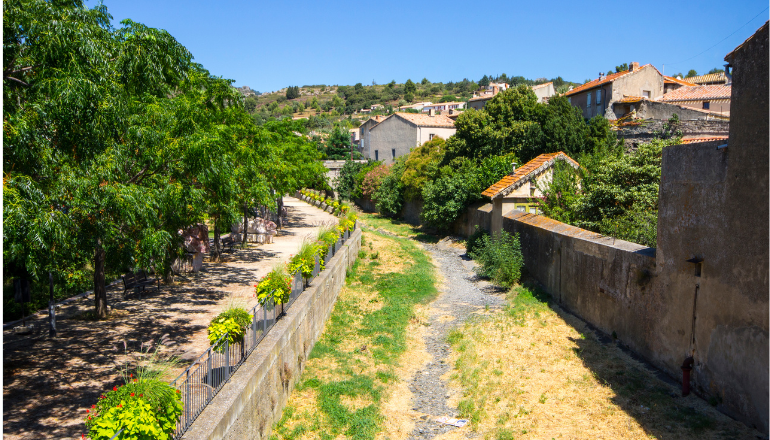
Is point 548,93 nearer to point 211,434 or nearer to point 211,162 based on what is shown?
point 211,162

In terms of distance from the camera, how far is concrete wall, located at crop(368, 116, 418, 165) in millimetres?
53812

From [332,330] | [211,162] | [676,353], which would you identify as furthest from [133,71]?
[676,353]

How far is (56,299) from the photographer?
40.9 ft

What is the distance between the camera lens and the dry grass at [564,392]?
25.6 ft

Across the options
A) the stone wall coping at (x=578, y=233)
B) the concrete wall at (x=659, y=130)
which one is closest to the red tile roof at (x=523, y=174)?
the stone wall coping at (x=578, y=233)

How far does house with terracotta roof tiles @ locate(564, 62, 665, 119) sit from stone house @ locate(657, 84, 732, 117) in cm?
150

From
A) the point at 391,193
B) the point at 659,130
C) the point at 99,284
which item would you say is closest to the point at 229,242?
the point at 99,284

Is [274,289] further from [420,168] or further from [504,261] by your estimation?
[420,168]

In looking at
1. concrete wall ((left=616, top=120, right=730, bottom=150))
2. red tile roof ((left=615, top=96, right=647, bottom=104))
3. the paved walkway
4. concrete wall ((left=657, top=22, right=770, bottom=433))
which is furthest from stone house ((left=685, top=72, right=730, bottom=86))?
the paved walkway

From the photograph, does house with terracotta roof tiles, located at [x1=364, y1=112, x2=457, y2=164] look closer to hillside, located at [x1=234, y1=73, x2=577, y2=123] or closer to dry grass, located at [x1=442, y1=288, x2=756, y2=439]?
dry grass, located at [x1=442, y1=288, x2=756, y2=439]

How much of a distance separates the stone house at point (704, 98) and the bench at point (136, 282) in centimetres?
3418

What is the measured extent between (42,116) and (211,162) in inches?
135

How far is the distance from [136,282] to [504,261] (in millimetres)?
11270

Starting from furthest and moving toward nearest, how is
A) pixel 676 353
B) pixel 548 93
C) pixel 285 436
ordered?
pixel 548 93 < pixel 676 353 < pixel 285 436
